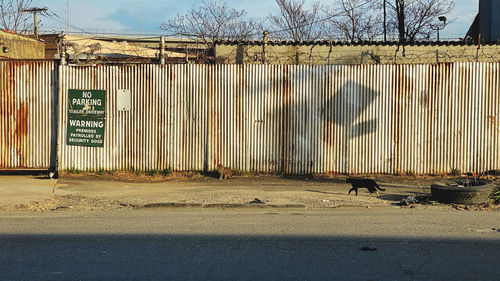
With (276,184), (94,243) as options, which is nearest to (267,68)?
(276,184)

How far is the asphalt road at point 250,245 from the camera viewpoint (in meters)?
5.89

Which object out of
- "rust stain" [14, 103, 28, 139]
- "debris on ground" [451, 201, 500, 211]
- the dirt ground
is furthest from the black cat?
"rust stain" [14, 103, 28, 139]

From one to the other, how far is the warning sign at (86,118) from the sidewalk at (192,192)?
98 centimetres

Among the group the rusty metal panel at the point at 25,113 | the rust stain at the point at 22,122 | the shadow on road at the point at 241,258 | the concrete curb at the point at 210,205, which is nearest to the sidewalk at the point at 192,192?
the concrete curb at the point at 210,205

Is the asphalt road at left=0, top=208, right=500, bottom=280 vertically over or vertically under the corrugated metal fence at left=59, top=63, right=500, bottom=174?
under

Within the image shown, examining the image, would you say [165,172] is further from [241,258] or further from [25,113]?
[241,258]

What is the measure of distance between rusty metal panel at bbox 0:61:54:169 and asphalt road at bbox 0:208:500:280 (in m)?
4.45

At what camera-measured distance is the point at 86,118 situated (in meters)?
14.1

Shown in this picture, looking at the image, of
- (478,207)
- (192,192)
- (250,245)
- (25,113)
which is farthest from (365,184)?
(25,113)

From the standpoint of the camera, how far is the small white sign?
46.0ft

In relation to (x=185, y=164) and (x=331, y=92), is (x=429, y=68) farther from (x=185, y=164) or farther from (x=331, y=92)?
(x=185, y=164)

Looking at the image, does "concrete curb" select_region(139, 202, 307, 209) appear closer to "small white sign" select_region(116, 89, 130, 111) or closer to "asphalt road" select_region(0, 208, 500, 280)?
"asphalt road" select_region(0, 208, 500, 280)

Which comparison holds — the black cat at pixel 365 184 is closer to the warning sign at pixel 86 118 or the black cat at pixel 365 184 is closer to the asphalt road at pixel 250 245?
the asphalt road at pixel 250 245

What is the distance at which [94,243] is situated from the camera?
7254 millimetres
